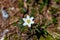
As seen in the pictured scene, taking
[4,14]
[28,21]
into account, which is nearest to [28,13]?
[28,21]

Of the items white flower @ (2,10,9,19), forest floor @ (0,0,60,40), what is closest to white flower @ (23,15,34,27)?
forest floor @ (0,0,60,40)

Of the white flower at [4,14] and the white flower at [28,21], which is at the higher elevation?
the white flower at [4,14]

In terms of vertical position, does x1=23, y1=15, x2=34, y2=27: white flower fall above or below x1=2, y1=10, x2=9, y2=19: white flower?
below

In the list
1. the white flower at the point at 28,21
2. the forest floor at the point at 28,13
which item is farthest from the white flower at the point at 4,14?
the white flower at the point at 28,21

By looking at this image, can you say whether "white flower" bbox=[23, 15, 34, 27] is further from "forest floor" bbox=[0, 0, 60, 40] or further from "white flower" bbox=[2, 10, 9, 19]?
"white flower" bbox=[2, 10, 9, 19]

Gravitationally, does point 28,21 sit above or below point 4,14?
below

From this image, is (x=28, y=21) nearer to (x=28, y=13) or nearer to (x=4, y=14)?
(x=28, y=13)

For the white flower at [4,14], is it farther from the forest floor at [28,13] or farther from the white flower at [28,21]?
the white flower at [28,21]

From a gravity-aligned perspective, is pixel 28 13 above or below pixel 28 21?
above

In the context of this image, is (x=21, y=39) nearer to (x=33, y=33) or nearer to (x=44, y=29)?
(x=33, y=33)

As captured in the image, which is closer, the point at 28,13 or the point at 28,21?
the point at 28,21

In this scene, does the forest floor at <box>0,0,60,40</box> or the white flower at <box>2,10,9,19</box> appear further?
the white flower at <box>2,10,9,19</box>
